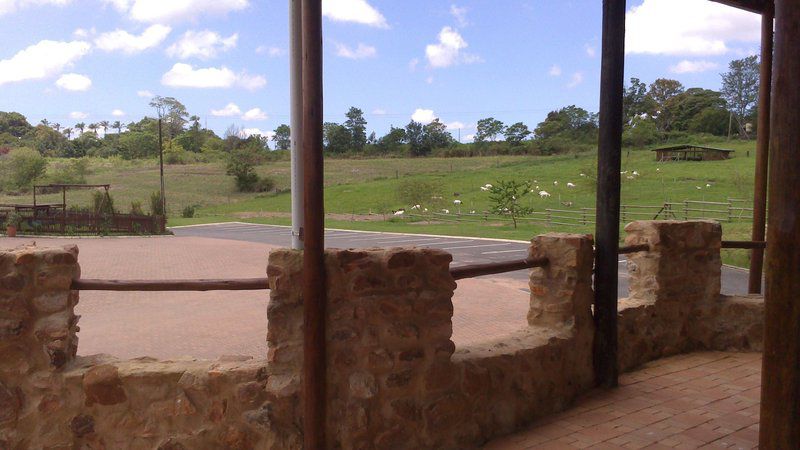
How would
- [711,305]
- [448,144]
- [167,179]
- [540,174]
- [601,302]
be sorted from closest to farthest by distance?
[601,302] < [711,305] < [540,174] < [167,179] < [448,144]

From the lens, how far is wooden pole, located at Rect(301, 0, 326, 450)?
297 cm

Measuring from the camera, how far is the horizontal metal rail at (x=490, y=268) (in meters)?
3.47

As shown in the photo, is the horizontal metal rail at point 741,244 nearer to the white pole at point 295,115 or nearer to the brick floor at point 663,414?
the brick floor at point 663,414

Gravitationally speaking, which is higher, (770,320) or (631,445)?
(770,320)

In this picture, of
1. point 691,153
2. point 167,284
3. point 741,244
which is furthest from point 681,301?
point 691,153

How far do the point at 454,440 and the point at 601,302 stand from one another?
165 centimetres

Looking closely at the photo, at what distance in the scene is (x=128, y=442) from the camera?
9.97ft

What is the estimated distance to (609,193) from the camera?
432cm

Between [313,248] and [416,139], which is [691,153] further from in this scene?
[313,248]

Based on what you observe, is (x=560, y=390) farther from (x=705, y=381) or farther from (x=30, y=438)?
(x=30, y=438)

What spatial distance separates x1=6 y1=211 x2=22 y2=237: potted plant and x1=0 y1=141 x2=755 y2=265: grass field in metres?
9.07

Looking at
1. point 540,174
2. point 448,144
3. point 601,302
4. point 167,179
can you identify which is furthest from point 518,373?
point 448,144

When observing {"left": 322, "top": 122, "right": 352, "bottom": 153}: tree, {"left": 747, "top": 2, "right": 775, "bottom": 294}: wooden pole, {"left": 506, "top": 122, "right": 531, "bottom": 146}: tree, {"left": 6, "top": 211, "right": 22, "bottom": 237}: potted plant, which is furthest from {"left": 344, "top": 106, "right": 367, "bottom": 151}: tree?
{"left": 747, "top": 2, "right": 775, "bottom": 294}: wooden pole

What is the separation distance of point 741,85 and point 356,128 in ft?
133
